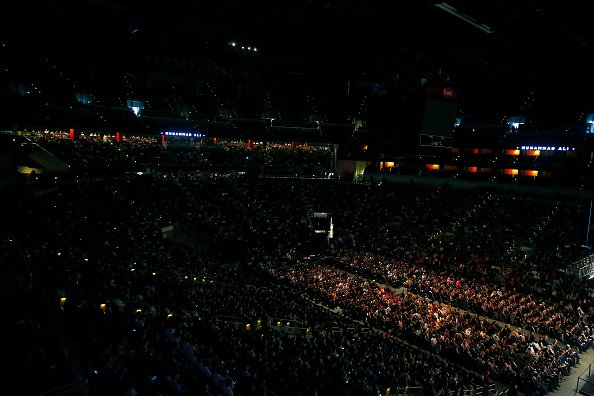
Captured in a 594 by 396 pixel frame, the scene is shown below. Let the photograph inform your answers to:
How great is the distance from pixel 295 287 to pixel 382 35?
554 inches

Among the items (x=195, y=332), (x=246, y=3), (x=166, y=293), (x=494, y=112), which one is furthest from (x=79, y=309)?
(x=494, y=112)

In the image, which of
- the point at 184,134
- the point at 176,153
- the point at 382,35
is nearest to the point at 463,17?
the point at 382,35

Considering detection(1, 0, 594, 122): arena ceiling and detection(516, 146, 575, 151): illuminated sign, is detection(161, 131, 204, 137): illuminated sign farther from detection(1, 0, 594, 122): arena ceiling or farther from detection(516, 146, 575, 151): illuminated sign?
detection(516, 146, 575, 151): illuminated sign

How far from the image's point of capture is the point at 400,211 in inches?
1248

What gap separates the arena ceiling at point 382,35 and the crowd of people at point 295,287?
9.73 meters

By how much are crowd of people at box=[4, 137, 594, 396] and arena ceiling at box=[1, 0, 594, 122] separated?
31.9ft

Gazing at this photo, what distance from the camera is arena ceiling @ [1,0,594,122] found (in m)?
17.4

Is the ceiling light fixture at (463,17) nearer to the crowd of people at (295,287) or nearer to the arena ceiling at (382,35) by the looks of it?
the arena ceiling at (382,35)

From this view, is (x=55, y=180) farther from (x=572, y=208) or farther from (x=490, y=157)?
(x=490, y=157)

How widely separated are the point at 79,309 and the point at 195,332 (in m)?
3.12

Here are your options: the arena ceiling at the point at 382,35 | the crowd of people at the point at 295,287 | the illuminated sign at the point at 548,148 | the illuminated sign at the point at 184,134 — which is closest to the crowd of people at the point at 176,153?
the illuminated sign at the point at 184,134

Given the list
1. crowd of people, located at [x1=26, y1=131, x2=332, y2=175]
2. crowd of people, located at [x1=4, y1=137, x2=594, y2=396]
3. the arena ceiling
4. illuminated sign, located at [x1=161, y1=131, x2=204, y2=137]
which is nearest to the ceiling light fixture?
the arena ceiling

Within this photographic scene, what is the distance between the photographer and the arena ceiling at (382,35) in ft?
57.0

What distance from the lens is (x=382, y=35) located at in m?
22.0
